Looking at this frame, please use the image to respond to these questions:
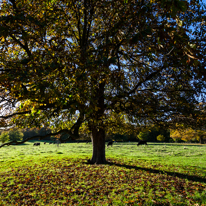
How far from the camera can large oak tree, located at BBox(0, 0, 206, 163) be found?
476 centimetres

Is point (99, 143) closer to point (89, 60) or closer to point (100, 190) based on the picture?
point (100, 190)

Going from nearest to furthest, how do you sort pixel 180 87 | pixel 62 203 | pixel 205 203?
pixel 205 203, pixel 62 203, pixel 180 87

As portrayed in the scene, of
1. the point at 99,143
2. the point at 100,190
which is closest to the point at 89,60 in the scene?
the point at 100,190

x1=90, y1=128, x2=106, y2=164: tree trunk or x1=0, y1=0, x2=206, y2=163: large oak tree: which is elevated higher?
x1=0, y1=0, x2=206, y2=163: large oak tree

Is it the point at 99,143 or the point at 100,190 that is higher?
the point at 99,143

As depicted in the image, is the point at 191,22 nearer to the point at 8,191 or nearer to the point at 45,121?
the point at 45,121

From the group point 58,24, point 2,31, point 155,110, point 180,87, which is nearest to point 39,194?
point 2,31

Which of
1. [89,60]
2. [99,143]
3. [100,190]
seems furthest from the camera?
[99,143]

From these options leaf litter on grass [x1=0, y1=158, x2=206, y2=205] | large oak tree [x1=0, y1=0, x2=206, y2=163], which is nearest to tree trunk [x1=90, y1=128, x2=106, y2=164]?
large oak tree [x1=0, y1=0, x2=206, y2=163]

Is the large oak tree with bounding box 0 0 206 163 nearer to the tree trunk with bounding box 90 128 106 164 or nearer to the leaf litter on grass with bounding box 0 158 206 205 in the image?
the tree trunk with bounding box 90 128 106 164

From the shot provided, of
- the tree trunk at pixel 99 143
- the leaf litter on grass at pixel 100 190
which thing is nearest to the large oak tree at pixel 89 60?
the tree trunk at pixel 99 143

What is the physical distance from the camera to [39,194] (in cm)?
749

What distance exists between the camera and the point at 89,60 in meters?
5.23

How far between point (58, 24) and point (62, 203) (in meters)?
8.52
